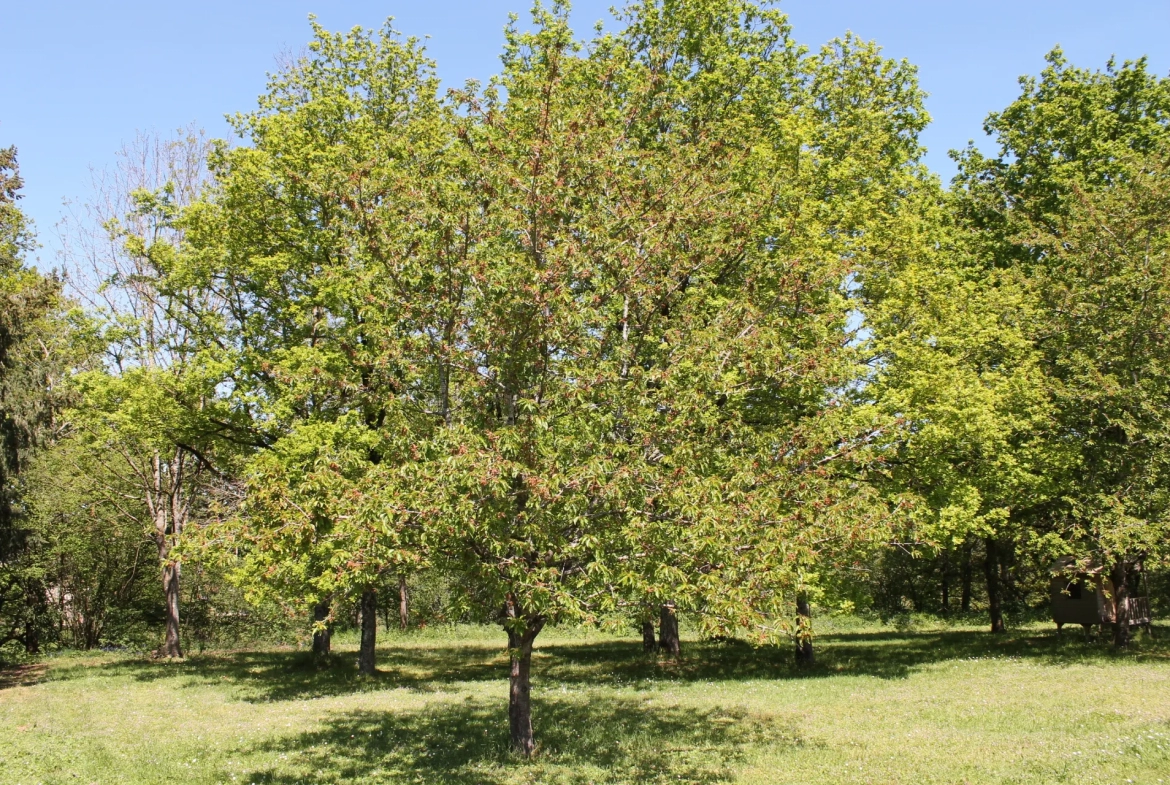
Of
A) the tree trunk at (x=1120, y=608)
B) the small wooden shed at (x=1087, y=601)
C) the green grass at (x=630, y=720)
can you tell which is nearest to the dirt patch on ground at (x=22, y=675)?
the green grass at (x=630, y=720)

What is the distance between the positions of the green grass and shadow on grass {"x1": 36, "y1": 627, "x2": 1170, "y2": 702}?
0.15 m

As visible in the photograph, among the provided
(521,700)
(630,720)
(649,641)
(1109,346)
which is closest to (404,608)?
(649,641)

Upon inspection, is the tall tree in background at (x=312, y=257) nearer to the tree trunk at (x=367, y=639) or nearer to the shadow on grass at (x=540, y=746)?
the tree trunk at (x=367, y=639)

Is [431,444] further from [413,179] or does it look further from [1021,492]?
[1021,492]

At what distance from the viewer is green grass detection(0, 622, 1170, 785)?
35.7 ft

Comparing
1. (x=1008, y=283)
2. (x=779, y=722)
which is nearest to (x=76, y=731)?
(x=779, y=722)

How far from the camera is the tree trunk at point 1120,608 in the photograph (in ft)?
74.1

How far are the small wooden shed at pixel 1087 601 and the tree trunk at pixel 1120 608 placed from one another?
8.7 inches

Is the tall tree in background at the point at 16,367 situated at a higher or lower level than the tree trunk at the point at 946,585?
higher

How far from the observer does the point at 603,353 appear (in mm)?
12000

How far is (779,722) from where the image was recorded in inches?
567

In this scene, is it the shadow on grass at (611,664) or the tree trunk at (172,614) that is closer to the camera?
the shadow on grass at (611,664)

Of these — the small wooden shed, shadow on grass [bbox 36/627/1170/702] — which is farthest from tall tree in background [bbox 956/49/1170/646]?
shadow on grass [bbox 36/627/1170/702]

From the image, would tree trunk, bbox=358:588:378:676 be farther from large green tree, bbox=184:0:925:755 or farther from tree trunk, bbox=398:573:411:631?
tree trunk, bbox=398:573:411:631
